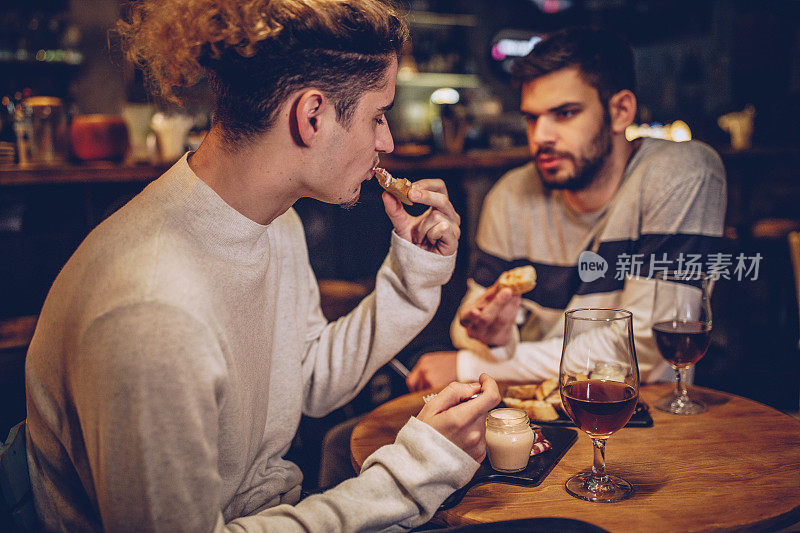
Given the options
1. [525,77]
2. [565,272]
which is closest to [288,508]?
[565,272]

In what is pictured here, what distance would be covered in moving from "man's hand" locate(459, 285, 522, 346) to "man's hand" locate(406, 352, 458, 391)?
0.36ft

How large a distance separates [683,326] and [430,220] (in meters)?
0.61

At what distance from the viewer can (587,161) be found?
7.04ft

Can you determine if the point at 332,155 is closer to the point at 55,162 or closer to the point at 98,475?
the point at 98,475

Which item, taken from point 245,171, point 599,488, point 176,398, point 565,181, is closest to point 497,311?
point 565,181

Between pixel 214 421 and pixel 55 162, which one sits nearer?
pixel 214 421

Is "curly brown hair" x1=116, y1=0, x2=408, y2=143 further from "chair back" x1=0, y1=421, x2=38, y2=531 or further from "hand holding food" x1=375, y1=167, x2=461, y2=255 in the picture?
"chair back" x1=0, y1=421, x2=38, y2=531

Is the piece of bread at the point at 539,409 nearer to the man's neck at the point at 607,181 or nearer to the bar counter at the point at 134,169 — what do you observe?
the man's neck at the point at 607,181

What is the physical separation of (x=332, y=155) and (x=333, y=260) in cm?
244

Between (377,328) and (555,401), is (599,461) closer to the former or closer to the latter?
(555,401)

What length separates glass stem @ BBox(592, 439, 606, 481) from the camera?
1.09 m

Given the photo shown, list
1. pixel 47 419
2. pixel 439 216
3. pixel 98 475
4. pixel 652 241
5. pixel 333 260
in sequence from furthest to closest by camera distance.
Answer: pixel 333 260 < pixel 652 241 < pixel 439 216 < pixel 47 419 < pixel 98 475

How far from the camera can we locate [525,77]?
2180 millimetres

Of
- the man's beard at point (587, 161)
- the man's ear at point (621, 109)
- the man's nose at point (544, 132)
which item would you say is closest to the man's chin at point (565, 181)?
the man's beard at point (587, 161)
